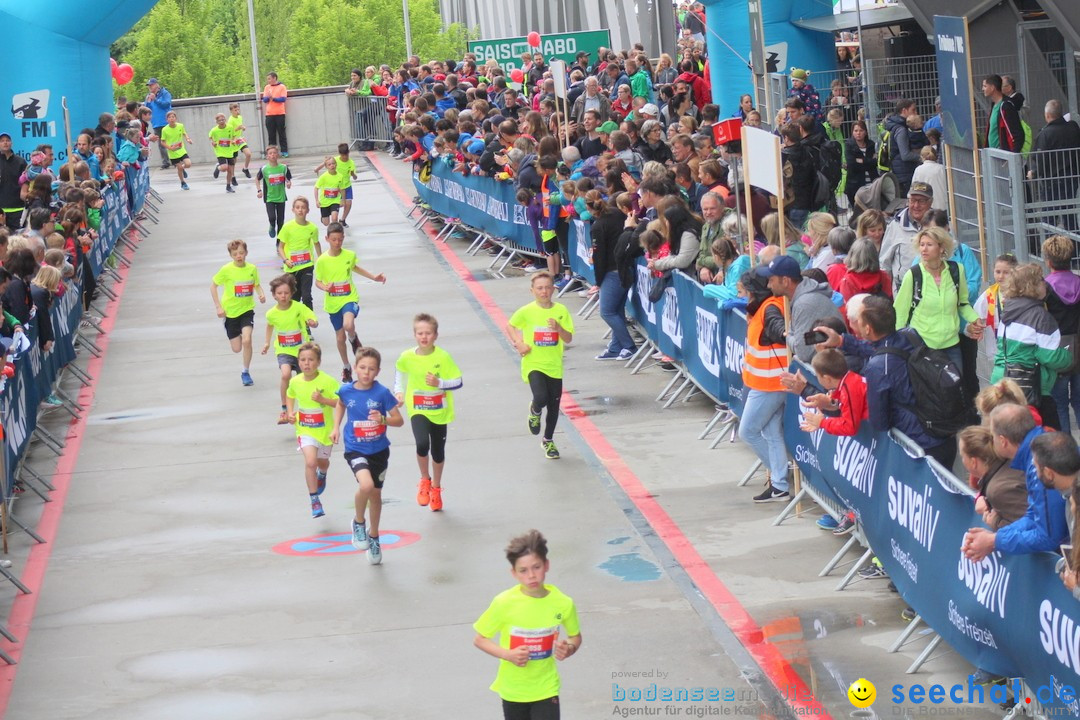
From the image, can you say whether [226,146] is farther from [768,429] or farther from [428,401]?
[768,429]

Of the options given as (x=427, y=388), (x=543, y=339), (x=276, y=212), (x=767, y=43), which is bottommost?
(x=427, y=388)

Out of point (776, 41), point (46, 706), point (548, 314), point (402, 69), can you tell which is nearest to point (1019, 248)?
point (548, 314)

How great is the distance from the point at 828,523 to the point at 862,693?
10.0 ft

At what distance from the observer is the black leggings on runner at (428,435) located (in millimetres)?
12312

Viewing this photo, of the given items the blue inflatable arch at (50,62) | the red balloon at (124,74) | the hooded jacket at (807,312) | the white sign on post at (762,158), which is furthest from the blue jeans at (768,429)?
the red balloon at (124,74)

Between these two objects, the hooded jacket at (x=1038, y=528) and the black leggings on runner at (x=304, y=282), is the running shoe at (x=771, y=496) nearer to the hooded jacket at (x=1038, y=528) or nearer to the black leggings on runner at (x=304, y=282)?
the hooded jacket at (x=1038, y=528)

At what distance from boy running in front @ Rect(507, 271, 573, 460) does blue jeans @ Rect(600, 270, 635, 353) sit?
3434 mm

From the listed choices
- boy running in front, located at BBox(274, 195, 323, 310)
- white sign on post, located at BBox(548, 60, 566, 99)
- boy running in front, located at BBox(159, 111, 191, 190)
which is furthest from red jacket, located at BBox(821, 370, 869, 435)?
boy running in front, located at BBox(159, 111, 191, 190)

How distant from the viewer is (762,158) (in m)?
12.1

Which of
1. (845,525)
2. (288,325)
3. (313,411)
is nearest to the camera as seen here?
(845,525)

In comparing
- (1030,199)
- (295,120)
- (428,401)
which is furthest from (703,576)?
(295,120)

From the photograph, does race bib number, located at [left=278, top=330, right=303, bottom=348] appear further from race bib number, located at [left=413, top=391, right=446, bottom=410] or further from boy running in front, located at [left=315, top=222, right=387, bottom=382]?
race bib number, located at [left=413, top=391, right=446, bottom=410]

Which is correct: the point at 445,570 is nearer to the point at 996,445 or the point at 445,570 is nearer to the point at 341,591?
the point at 341,591

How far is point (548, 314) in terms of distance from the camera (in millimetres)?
13367
